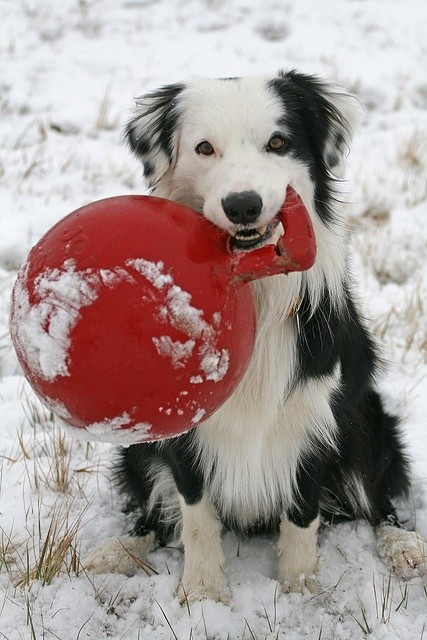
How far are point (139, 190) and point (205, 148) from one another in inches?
136

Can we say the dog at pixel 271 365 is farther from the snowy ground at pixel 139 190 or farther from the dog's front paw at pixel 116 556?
the snowy ground at pixel 139 190

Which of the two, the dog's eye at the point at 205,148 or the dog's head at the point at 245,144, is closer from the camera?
the dog's head at the point at 245,144

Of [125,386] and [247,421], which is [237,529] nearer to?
[247,421]

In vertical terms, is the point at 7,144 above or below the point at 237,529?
above

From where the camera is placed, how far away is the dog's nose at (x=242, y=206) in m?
1.84

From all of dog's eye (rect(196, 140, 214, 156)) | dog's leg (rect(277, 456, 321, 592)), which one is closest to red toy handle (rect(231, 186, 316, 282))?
dog's eye (rect(196, 140, 214, 156))

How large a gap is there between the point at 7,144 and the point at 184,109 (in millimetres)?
4103

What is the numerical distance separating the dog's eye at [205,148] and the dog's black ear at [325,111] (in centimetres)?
28

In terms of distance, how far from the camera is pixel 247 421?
2225 mm

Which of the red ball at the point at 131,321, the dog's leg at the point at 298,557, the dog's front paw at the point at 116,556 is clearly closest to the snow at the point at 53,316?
the red ball at the point at 131,321

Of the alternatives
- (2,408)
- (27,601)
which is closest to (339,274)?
(27,601)

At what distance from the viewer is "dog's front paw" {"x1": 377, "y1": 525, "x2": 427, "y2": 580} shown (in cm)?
253

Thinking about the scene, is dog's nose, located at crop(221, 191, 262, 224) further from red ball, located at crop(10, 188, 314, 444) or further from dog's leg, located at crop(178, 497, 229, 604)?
dog's leg, located at crop(178, 497, 229, 604)

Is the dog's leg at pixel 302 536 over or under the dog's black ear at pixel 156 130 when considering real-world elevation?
under
